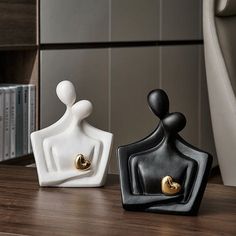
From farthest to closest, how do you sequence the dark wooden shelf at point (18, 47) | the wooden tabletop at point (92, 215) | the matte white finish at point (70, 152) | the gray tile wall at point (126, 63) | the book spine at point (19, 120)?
1. the gray tile wall at point (126, 63)
2. the book spine at point (19, 120)
3. the dark wooden shelf at point (18, 47)
4. the matte white finish at point (70, 152)
5. the wooden tabletop at point (92, 215)

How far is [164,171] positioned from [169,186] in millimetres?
34

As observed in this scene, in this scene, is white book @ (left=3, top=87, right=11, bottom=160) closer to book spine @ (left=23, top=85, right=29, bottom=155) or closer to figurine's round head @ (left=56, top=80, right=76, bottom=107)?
book spine @ (left=23, top=85, right=29, bottom=155)

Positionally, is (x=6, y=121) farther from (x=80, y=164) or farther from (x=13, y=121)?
(x=80, y=164)

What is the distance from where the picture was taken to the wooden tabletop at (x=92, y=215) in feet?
3.99

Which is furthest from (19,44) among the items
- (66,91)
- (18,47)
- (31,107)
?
(66,91)

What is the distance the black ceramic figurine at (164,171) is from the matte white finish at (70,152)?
0.21 metres

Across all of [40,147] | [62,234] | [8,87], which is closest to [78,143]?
[40,147]

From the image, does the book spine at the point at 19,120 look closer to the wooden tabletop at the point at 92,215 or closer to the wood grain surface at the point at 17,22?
the wood grain surface at the point at 17,22

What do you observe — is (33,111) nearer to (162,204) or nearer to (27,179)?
(27,179)

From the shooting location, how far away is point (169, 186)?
4.42ft

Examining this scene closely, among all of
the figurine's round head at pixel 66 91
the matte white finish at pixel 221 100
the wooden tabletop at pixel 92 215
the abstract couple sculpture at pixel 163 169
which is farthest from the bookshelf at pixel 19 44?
the abstract couple sculpture at pixel 163 169

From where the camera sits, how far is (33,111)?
2555 millimetres

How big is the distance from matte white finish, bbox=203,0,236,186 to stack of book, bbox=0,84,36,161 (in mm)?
655

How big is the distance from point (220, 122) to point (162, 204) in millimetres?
1330
